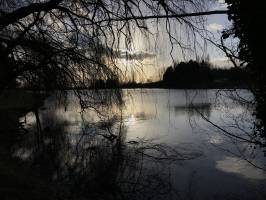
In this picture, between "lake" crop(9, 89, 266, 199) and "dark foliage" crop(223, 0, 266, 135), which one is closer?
"dark foliage" crop(223, 0, 266, 135)

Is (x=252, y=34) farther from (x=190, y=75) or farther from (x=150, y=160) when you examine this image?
(x=150, y=160)

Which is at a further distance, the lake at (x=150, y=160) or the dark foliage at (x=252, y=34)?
the lake at (x=150, y=160)

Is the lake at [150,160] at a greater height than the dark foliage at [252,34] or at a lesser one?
lesser

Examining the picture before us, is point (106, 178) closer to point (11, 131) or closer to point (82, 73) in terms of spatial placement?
point (82, 73)

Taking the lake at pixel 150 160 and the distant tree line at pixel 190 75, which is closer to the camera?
the distant tree line at pixel 190 75

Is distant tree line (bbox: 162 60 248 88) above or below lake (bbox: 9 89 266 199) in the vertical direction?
above

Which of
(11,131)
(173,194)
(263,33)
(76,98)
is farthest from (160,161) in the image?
(11,131)

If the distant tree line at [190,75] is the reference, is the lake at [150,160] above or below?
below

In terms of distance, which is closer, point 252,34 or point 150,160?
point 252,34

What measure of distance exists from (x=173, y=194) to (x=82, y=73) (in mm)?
5838

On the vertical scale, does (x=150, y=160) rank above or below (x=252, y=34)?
below

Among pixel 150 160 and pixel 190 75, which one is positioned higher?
pixel 190 75

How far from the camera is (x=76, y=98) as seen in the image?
478 cm

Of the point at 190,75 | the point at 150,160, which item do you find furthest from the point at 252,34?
the point at 150,160
